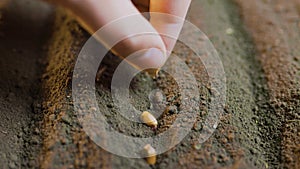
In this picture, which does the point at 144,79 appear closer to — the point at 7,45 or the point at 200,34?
the point at 200,34

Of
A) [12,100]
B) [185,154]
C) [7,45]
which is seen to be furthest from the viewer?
[7,45]

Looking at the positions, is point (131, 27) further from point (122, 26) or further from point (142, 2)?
point (142, 2)

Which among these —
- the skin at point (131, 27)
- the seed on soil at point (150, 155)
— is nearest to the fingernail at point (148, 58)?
the skin at point (131, 27)

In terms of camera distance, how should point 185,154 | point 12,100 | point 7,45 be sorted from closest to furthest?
point 185,154, point 12,100, point 7,45

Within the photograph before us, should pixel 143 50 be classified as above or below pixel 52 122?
above

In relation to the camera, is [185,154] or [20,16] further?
[20,16]

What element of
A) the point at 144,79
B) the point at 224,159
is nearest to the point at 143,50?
the point at 144,79

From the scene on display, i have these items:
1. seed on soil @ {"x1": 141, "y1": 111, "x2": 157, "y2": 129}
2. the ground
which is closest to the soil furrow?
the ground

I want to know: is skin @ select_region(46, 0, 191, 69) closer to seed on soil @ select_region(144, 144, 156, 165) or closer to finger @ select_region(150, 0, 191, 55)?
finger @ select_region(150, 0, 191, 55)
